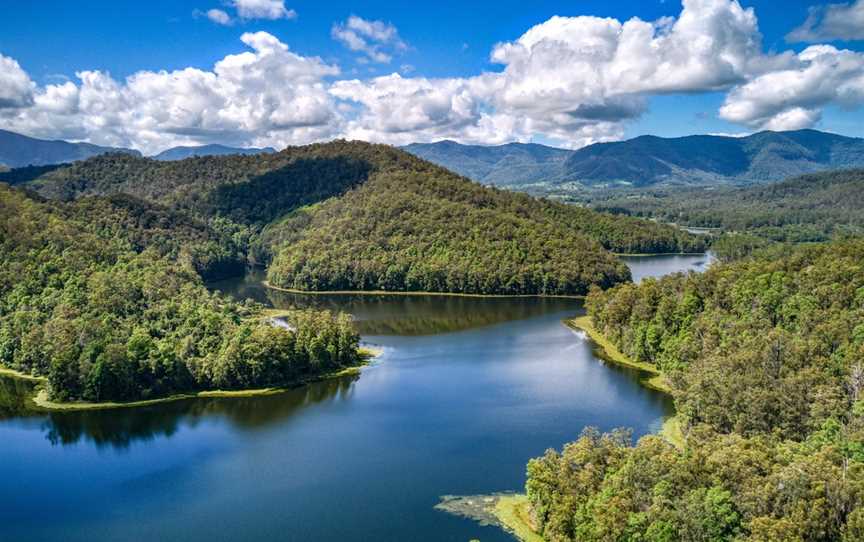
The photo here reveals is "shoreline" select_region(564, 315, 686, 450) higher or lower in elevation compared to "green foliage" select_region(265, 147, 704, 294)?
lower

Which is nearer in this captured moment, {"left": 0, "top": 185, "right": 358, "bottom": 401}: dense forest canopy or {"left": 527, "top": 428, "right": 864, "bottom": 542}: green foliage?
{"left": 527, "top": 428, "right": 864, "bottom": 542}: green foliage

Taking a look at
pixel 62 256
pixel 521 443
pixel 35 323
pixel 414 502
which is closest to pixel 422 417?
pixel 521 443

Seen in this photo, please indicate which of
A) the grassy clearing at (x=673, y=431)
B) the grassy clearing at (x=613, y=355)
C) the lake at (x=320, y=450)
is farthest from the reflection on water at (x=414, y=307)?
the grassy clearing at (x=673, y=431)

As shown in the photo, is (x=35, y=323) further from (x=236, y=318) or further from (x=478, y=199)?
(x=478, y=199)

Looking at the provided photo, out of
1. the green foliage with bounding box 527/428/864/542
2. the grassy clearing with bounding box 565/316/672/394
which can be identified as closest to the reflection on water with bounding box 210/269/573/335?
the grassy clearing with bounding box 565/316/672/394

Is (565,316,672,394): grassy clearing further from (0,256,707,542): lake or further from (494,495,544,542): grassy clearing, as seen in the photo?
(494,495,544,542): grassy clearing
